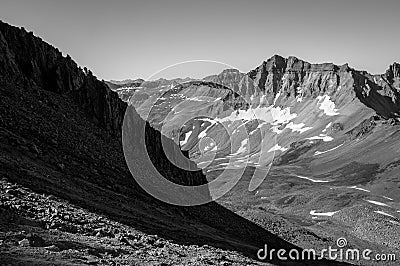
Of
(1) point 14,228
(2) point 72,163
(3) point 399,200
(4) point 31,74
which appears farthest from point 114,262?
(3) point 399,200

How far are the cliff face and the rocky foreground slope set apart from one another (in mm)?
193

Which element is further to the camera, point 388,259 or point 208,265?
point 388,259

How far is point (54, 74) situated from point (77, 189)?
117 feet

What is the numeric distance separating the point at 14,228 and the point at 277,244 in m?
55.8

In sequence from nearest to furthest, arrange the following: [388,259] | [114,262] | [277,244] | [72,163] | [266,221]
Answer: [114,262], [72,163], [277,244], [388,259], [266,221]

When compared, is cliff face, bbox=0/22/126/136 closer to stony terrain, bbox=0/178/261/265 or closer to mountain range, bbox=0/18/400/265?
mountain range, bbox=0/18/400/265

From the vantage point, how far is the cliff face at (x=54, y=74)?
63.3m

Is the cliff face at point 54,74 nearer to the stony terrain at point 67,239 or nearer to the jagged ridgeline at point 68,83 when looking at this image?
the jagged ridgeline at point 68,83

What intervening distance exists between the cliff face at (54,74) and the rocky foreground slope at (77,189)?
7.6 inches

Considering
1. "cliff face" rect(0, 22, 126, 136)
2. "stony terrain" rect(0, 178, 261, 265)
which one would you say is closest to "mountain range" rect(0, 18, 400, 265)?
"stony terrain" rect(0, 178, 261, 265)

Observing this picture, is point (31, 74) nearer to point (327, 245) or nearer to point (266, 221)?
point (266, 221)

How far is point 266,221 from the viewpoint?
299 feet

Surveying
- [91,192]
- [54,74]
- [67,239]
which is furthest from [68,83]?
[67,239]

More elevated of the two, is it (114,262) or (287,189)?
(287,189)
